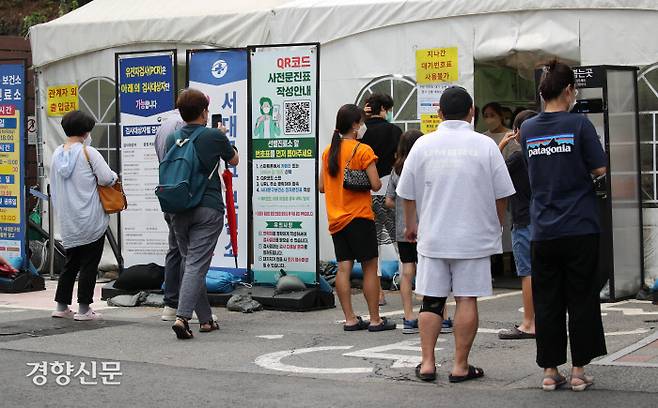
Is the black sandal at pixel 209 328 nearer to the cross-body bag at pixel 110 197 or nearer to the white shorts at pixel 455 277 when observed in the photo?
the cross-body bag at pixel 110 197

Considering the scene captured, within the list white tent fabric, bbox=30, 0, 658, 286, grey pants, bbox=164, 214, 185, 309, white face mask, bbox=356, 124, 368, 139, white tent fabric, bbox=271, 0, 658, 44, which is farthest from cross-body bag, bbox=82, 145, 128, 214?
white tent fabric, bbox=271, 0, 658, 44

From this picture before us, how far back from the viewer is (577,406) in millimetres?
6289

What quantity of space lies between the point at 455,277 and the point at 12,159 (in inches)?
301

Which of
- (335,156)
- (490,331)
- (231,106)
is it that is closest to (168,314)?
(335,156)

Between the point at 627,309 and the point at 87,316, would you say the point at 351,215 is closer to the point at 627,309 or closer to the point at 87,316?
the point at 87,316

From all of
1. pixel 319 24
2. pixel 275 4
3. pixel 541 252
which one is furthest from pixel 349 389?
pixel 275 4

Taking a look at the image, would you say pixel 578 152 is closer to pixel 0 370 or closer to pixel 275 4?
pixel 0 370

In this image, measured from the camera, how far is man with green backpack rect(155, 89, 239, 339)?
9195 millimetres

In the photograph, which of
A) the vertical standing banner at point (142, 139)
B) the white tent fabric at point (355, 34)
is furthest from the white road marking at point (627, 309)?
the vertical standing banner at point (142, 139)

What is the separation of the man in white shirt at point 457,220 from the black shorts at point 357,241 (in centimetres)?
225

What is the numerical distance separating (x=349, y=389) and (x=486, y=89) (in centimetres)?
716

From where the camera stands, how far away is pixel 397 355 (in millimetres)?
8250

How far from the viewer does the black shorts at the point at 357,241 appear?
9461 millimetres

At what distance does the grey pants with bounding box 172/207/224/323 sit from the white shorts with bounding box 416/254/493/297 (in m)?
2.61
